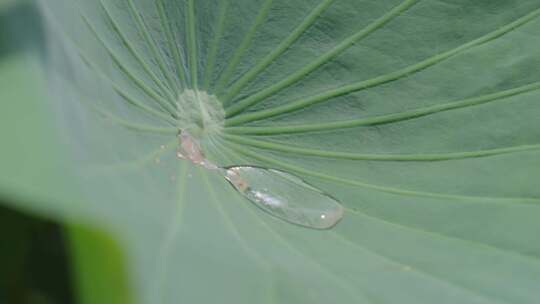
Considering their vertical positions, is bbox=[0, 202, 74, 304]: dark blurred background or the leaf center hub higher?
the leaf center hub

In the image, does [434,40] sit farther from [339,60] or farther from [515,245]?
[515,245]

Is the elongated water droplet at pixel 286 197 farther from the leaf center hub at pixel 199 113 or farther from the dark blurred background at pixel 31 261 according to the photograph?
the dark blurred background at pixel 31 261

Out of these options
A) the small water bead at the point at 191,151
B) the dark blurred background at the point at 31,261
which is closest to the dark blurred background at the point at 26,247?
the dark blurred background at the point at 31,261

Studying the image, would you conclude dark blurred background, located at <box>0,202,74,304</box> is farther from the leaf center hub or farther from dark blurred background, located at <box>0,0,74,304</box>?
the leaf center hub

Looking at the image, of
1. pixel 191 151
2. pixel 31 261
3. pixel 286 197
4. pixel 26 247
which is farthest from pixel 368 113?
pixel 31 261

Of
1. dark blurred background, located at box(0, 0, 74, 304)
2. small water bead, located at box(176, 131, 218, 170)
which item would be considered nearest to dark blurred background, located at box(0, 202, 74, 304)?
dark blurred background, located at box(0, 0, 74, 304)

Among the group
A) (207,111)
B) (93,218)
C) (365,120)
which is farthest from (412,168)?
(93,218)
